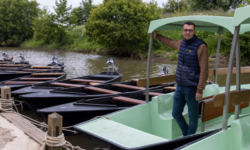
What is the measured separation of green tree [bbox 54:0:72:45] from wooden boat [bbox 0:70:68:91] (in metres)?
24.0

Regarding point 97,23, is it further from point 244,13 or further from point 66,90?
point 244,13

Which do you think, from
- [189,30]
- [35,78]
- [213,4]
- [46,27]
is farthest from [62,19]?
[189,30]

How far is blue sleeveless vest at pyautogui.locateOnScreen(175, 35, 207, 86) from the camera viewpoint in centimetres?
326

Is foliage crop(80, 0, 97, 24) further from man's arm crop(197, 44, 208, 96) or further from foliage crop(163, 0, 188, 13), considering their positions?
man's arm crop(197, 44, 208, 96)

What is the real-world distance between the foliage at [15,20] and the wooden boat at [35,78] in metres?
31.1

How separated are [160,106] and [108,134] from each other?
1.45 m

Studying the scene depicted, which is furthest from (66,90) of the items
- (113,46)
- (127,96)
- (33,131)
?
(113,46)

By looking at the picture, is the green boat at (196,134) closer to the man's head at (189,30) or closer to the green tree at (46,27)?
the man's head at (189,30)

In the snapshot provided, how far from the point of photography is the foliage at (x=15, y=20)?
37.9m

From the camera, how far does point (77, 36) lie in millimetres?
32719

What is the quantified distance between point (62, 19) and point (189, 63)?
106 ft

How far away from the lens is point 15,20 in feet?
130

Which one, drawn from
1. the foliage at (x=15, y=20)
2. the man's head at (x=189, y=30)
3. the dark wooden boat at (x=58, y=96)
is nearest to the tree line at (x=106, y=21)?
the foliage at (x=15, y=20)

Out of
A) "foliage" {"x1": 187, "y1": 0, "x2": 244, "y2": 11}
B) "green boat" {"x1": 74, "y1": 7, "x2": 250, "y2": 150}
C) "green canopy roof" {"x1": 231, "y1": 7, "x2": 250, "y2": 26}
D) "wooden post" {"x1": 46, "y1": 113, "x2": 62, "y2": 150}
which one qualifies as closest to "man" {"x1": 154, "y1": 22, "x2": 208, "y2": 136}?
"green boat" {"x1": 74, "y1": 7, "x2": 250, "y2": 150}
